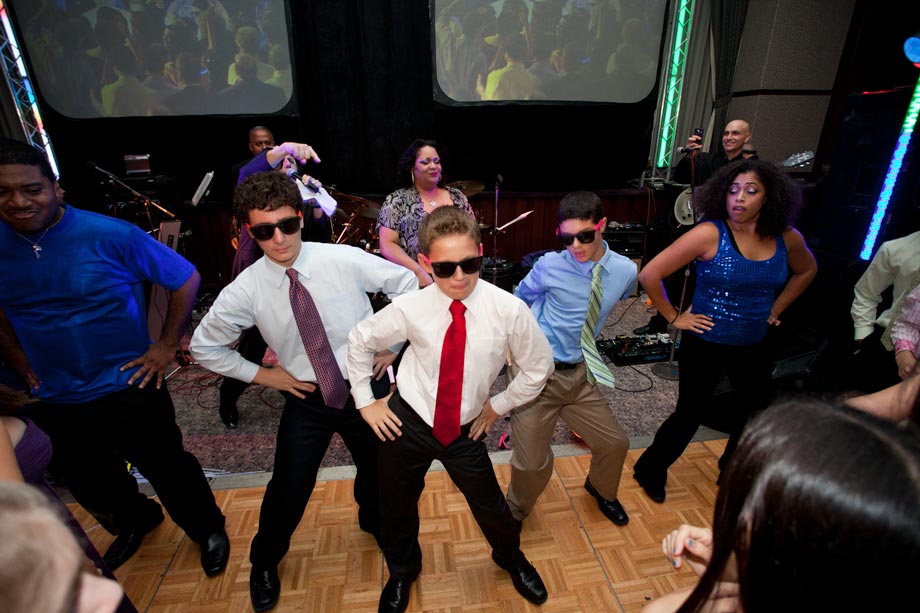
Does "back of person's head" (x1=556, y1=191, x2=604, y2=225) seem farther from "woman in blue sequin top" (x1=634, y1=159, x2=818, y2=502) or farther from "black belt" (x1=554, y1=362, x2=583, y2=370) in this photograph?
"black belt" (x1=554, y1=362, x2=583, y2=370)

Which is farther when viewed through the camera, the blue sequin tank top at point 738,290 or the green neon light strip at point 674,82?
the green neon light strip at point 674,82

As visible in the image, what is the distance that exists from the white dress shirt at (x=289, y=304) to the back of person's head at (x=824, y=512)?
1.58m

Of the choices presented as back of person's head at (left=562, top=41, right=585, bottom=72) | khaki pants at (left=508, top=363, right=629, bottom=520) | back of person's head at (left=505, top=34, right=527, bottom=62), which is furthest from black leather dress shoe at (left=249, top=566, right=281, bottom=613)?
back of person's head at (left=562, top=41, right=585, bottom=72)

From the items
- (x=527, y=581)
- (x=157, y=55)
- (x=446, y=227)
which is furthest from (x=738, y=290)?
(x=157, y=55)

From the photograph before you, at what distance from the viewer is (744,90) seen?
23.1 feet

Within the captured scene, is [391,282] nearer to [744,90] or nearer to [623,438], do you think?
[623,438]

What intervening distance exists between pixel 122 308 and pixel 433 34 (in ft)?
19.3

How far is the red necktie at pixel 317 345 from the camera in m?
1.83

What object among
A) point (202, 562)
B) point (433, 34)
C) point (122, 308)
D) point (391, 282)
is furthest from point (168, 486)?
point (433, 34)

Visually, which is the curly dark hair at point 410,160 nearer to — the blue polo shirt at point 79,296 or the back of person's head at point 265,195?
the back of person's head at point 265,195

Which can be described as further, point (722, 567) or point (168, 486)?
point (168, 486)

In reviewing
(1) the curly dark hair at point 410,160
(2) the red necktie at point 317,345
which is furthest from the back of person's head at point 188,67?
(2) the red necktie at point 317,345

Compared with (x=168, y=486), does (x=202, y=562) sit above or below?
below

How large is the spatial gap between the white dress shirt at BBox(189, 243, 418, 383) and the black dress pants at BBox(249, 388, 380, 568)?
0.17m
